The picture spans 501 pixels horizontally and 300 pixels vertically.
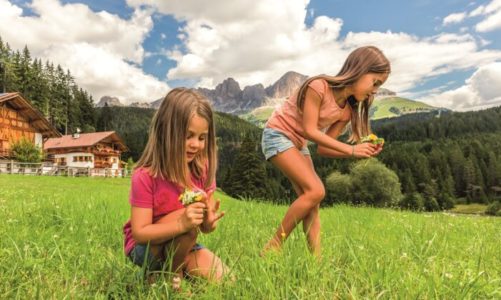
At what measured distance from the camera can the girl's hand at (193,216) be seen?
260 cm

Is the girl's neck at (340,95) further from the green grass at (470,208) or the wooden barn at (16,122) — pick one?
the green grass at (470,208)

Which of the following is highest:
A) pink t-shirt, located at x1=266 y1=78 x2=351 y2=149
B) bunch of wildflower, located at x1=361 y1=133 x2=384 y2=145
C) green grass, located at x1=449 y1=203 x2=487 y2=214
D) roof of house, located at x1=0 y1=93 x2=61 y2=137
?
roof of house, located at x1=0 y1=93 x2=61 y2=137

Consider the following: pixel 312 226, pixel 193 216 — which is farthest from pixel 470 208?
pixel 193 216

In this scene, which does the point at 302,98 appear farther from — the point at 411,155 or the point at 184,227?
the point at 411,155

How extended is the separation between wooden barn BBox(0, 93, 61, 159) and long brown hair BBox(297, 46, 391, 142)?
159ft

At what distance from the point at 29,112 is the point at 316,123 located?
52.6 m

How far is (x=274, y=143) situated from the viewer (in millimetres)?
4266

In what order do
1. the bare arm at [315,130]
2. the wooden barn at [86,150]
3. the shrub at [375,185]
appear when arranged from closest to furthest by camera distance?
the bare arm at [315,130] < the wooden barn at [86,150] < the shrub at [375,185]

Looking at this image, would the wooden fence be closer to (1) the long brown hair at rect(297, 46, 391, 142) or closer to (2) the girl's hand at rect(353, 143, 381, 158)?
(1) the long brown hair at rect(297, 46, 391, 142)

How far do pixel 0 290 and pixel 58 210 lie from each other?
349cm

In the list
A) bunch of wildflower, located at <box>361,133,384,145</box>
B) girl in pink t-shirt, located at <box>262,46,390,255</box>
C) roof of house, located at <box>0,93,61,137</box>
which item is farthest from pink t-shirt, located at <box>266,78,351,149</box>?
roof of house, located at <box>0,93,61,137</box>

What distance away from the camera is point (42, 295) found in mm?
2510

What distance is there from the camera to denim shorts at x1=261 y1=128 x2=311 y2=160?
4.21 meters

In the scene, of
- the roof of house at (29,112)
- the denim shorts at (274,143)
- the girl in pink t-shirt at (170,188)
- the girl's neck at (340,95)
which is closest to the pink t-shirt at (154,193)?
the girl in pink t-shirt at (170,188)
